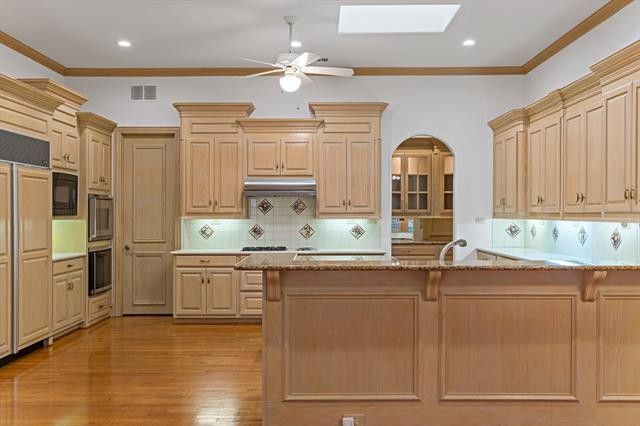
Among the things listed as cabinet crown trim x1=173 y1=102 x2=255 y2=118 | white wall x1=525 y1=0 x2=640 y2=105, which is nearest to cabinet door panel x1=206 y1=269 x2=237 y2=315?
cabinet crown trim x1=173 y1=102 x2=255 y2=118

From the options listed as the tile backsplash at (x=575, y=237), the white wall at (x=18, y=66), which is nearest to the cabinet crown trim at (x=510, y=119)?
the tile backsplash at (x=575, y=237)

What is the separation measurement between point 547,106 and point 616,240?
60.0 inches

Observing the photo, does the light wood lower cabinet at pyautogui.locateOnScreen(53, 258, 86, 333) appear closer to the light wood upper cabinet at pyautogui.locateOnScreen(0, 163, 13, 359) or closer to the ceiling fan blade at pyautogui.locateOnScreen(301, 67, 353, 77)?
the light wood upper cabinet at pyautogui.locateOnScreen(0, 163, 13, 359)

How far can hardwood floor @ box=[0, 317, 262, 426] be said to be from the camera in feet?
10.6

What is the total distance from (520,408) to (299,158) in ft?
13.2

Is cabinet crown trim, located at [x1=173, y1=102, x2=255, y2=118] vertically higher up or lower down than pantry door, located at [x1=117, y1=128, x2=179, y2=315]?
higher up

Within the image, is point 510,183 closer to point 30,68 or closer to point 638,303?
point 638,303

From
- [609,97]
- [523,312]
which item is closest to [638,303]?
[523,312]

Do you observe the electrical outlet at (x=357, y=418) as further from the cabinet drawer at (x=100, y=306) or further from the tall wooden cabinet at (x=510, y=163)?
the cabinet drawer at (x=100, y=306)

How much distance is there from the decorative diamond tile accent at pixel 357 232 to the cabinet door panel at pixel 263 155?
4.17 feet

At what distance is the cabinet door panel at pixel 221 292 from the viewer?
5852mm

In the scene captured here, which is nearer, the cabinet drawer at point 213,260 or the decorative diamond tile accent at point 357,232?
the cabinet drawer at point 213,260

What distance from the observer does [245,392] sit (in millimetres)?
3627

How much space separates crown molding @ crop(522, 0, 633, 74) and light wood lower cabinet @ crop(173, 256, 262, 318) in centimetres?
431
